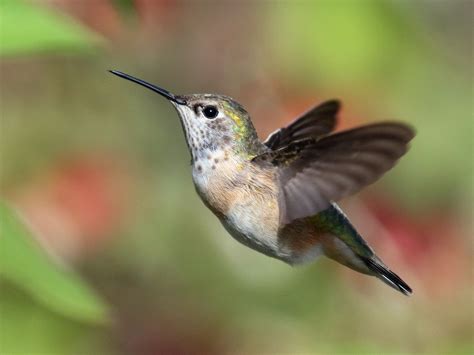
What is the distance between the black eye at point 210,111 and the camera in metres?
1.23

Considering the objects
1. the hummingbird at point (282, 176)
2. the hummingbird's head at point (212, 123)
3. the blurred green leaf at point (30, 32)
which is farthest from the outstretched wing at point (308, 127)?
the blurred green leaf at point (30, 32)

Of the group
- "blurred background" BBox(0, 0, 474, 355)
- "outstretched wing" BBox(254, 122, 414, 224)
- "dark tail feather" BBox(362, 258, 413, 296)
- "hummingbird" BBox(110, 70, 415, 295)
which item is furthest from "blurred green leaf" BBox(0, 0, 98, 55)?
"blurred background" BBox(0, 0, 474, 355)

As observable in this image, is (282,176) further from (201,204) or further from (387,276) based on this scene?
(201,204)

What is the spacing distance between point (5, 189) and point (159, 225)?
57cm

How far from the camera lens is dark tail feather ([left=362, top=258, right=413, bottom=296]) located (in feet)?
4.22

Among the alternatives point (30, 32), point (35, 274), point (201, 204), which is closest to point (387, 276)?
point (35, 274)

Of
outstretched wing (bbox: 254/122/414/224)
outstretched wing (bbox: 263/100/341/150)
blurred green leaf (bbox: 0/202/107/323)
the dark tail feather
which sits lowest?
blurred green leaf (bbox: 0/202/107/323)

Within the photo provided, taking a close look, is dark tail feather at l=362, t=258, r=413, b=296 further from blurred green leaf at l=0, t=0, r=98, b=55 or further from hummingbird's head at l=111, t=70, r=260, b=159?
blurred green leaf at l=0, t=0, r=98, b=55

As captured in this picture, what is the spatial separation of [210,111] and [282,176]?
145mm

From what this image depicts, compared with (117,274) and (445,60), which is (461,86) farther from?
(117,274)

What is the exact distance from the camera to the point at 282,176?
1.20 metres

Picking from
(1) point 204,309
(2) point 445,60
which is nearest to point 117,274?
(1) point 204,309

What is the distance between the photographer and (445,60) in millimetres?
3299

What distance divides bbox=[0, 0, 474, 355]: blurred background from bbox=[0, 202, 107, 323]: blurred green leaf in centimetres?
84
